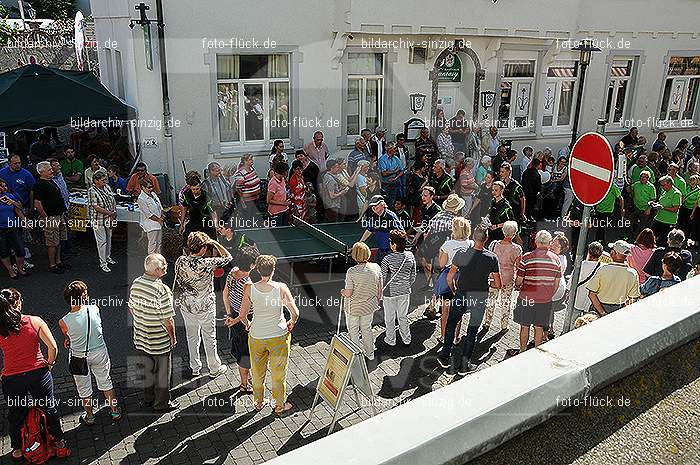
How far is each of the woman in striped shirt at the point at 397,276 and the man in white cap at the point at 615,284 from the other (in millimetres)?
2014

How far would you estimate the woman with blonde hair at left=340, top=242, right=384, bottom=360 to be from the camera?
250 inches

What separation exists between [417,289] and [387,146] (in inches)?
144

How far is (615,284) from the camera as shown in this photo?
6.35 metres

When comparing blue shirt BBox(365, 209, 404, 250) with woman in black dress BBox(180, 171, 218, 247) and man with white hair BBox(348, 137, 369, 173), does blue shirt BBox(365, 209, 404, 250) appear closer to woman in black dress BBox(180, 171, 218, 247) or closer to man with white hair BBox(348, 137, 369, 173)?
woman in black dress BBox(180, 171, 218, 247)

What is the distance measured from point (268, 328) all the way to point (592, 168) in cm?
Answer: 371

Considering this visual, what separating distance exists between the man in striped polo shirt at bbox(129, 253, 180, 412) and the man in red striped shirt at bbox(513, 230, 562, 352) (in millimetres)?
3828

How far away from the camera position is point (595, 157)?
610 centimetres

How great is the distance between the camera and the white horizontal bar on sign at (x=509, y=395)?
160 centimetres

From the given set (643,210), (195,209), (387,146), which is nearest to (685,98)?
(643,210)

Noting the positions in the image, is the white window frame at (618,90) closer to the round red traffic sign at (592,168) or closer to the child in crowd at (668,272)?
the child in crowd at (668,272)

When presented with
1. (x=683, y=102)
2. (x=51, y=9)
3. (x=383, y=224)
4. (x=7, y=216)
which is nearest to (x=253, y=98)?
(x=7, y=216)

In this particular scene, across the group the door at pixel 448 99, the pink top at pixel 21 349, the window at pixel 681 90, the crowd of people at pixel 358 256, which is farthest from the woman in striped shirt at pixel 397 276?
the window at pixel 681 90

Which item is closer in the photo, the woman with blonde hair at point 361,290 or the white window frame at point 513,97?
the woman with blonde hair at point 361,290

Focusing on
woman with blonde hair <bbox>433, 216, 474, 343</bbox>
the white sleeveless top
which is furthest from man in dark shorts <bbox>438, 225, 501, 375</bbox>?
the white sleeveless top
